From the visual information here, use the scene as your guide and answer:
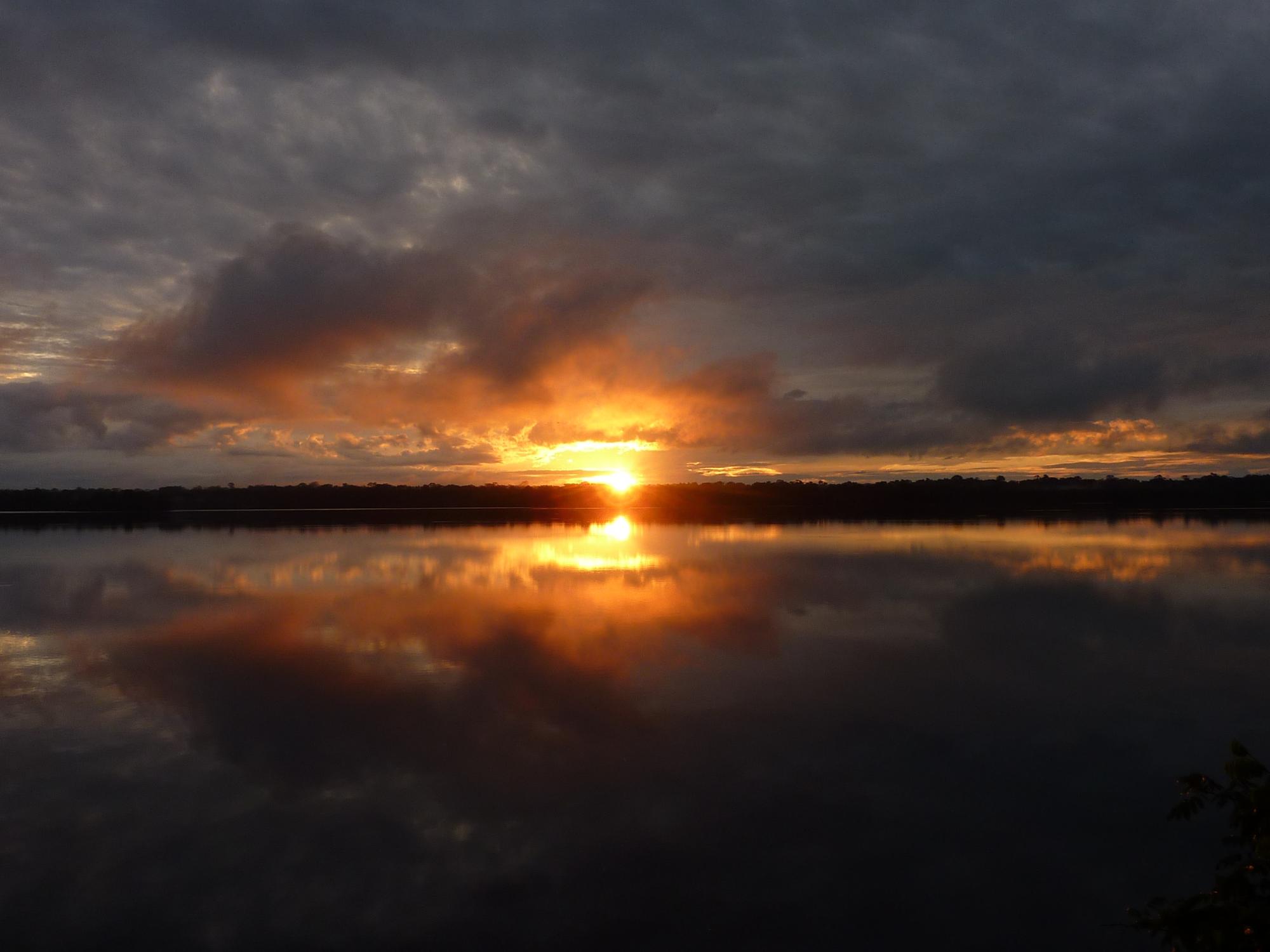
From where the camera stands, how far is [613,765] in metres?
9.47

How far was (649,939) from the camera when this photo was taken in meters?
6.15

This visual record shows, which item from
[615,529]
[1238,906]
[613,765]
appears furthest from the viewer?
[615,529]

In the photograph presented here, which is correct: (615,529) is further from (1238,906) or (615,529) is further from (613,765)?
(1238,906)

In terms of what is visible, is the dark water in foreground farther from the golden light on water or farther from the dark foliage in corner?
the golden light on water

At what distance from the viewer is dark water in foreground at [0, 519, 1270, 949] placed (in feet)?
21.5

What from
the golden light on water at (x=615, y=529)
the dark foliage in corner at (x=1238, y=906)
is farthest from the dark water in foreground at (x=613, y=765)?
the golden light on water at (x=615, y=529)

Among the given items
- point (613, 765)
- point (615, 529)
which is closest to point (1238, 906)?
point (613, 765)

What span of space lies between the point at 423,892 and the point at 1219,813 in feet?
24.8

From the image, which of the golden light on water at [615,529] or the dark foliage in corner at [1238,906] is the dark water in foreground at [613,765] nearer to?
the dark foliage in corner at [1238,906]

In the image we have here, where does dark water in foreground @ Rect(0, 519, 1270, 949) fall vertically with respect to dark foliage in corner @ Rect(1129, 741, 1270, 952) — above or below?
below

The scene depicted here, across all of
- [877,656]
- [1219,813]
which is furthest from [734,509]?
[1219,813]

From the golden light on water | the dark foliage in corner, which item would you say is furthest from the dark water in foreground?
the golden light on water

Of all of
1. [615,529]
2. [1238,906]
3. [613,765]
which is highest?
[615,529]

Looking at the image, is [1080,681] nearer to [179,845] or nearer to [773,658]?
[773,658]
